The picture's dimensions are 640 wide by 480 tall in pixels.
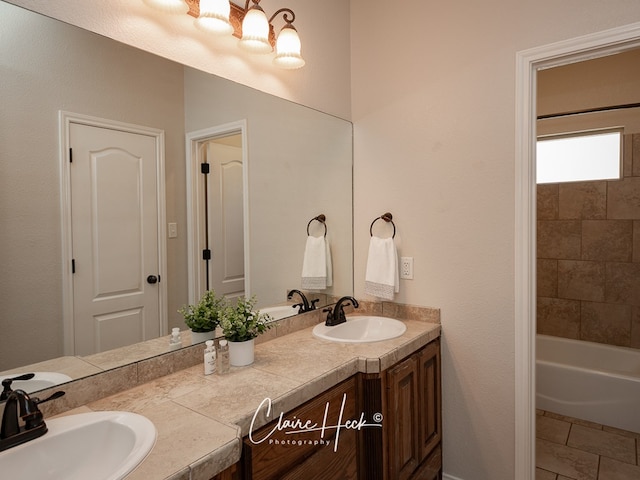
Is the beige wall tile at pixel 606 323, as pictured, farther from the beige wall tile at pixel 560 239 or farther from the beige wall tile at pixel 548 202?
the beige wall tile at pixel 548 202

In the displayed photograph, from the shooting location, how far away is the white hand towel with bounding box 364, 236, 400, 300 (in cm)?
212

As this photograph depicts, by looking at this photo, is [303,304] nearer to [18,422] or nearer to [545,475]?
[18,422]

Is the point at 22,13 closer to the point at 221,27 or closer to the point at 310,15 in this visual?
the point at 221,27

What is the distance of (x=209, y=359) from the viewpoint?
4.53 ft

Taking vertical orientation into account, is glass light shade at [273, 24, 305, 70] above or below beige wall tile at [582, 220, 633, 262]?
above

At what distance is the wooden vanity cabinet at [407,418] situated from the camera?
1.55 metres

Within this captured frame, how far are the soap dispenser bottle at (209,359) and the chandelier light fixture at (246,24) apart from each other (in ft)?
3.87

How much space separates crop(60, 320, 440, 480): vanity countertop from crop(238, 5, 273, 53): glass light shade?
1.30 meters

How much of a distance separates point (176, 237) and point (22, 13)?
2.57 feet

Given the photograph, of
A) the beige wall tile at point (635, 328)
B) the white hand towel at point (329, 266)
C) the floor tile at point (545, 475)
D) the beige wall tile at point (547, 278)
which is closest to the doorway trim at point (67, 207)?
the white hand towel at point (329, 266)

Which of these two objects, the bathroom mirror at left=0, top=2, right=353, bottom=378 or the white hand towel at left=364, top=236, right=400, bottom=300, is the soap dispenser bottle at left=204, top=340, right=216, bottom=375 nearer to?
the bathroom mirror at left=0, top=2, right=353, bottom=378

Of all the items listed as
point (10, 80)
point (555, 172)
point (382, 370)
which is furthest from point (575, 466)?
point (10, 80)

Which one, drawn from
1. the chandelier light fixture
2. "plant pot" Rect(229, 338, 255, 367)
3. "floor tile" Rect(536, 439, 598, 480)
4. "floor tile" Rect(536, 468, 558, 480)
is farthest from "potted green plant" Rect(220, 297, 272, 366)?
"floor tile" Rect(536, 439, 598, 480)

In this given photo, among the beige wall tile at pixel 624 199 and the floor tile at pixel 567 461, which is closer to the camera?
the floor tile at pixel 567 461
